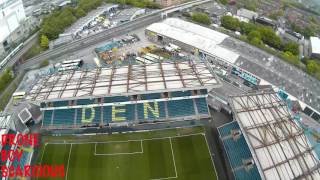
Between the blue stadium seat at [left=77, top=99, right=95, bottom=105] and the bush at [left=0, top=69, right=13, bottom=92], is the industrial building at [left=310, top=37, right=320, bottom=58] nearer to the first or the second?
the blue stadium seat at [left=77, top=99, right=95, bottom=105]

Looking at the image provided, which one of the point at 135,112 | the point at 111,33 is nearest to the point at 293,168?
the point at 135,112

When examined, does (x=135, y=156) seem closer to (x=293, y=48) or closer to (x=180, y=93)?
(x=180, y=93)

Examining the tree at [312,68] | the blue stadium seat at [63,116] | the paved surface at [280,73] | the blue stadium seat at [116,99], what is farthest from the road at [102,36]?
the tree at [312,68]

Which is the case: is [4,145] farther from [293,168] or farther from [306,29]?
[306,29]

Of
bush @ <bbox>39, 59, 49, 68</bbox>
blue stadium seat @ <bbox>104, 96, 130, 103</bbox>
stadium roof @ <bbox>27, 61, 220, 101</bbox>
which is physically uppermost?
stadium roof @ <bbox>27, 61, 220, 101</bbox>

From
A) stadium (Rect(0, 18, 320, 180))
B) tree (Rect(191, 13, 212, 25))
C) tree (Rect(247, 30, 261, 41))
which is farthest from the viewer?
tree (Rect(191, 13, 212, 25))

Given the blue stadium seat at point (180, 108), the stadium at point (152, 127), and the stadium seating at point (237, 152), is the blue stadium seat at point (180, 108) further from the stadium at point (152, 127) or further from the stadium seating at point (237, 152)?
the stadium seating at point (237, 152)

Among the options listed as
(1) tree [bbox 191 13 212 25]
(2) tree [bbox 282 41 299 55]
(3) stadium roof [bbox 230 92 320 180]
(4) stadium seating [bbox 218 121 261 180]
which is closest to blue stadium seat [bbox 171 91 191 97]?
(3) stadium roof [bbox 230 92 320 180]
